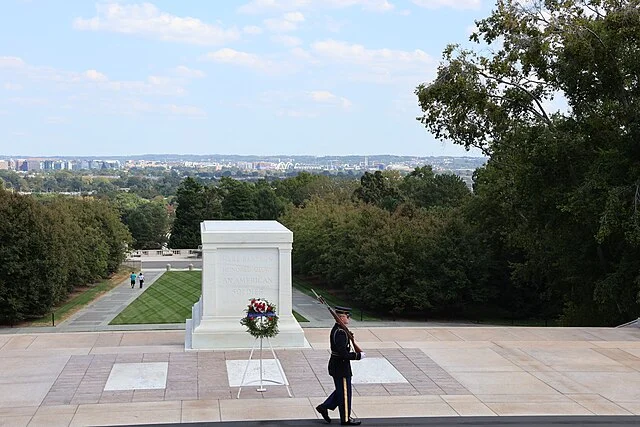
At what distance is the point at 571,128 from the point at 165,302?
98.6ft

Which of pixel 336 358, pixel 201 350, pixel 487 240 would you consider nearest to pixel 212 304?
pixel 201 350

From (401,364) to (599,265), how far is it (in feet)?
47.1

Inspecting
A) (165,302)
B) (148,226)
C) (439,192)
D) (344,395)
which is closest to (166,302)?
(165,302)

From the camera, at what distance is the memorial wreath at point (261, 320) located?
13.6m

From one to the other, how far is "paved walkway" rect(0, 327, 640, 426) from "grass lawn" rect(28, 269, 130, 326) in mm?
27124

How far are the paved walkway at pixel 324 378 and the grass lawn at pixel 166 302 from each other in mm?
23685

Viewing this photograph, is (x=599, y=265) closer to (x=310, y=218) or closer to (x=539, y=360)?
(x=539, y=360)

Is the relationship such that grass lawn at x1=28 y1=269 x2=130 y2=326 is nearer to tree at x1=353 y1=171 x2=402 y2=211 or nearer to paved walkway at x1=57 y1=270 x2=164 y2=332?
paved walkway at x1=57 y1=270 x2=164 y2=332

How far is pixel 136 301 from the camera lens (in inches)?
1945

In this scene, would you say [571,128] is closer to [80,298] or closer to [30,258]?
[30,258]

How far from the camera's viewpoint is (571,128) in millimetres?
24672

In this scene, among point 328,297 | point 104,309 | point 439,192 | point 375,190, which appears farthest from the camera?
point 375,190

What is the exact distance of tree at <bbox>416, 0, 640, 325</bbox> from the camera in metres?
22.7

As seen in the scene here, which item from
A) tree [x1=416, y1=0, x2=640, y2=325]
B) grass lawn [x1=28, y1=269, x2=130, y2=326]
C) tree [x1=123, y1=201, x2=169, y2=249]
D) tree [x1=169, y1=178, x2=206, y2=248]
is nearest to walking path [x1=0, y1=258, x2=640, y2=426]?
tree [x1=416, y1=0, x2=640, y2=325]
